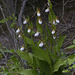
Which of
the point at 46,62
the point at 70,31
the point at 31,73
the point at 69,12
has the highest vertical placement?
the point at 69,12

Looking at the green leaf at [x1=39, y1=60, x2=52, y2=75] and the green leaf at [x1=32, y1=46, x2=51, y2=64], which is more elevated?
the green leaf at [x1=32, y1=46, x2=51, y2=64]

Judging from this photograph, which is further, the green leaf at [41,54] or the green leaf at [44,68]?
the green leaf at [44,68]

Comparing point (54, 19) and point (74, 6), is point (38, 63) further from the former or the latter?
point (74, 6)

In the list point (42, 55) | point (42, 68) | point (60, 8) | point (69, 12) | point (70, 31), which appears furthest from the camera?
point (60, 8)

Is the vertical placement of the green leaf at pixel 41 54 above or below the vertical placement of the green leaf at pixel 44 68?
above

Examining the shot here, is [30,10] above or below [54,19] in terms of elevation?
above

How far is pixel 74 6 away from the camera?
4812 millimetres

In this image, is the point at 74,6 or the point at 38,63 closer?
the point at 38,63

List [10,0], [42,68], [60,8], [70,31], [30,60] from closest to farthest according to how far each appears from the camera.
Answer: [42,68] → [30,60] → [10,0] → [70,31] → [60,8]

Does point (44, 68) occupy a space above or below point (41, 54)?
below

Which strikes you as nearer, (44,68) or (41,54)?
(41,54)

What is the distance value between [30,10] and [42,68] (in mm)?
3968

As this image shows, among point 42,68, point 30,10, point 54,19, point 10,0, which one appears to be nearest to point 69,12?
point 30,10

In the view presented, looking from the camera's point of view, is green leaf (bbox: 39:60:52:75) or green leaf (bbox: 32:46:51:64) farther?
green leaf (bbox: 39:60:52:75)
